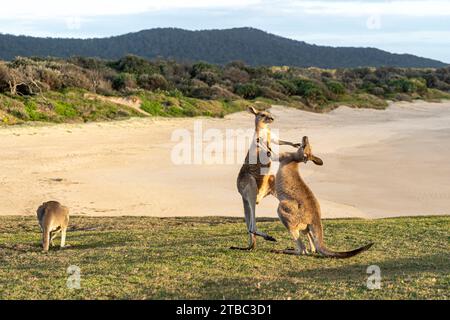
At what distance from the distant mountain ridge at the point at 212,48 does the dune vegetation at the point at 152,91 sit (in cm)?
7404

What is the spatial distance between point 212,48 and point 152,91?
10615 centimetres

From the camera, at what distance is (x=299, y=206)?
948cm

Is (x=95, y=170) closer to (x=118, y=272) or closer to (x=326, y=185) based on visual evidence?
(x=326, y=185)

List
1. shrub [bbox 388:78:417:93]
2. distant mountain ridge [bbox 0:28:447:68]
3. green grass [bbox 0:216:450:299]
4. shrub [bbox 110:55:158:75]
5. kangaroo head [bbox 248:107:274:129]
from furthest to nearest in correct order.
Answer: distant mountain ridge [bbox 0:28:447:68] < shrub [bbox 388:78:417:93] < shrub [bbox 110:55:158:75] < kangaroo head [bbox 248:107:274:129] < green grass [bbox 0:216:450:299]

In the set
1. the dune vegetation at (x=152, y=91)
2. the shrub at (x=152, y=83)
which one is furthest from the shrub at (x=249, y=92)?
the shrub at (x=152, y=83)

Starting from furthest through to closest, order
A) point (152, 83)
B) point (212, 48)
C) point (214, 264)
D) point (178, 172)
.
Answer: point (212, 48) → point (152, 83) → point (178, 172) → point (214, 264)

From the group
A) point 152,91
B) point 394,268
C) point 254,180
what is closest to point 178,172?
point 254,180

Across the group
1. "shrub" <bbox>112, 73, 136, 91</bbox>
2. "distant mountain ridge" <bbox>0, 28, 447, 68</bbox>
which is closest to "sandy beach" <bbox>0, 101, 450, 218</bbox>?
"shrub" <bbox>112, 73, 136, 91</bbox>

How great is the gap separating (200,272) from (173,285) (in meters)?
0.85

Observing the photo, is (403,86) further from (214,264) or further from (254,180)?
(214,264)

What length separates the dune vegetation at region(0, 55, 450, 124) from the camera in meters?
34.7

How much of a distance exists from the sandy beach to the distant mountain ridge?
102365 mm

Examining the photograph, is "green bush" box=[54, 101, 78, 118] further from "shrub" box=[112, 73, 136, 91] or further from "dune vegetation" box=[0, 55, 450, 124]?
"shrub" box=[112, 73, 136, 91]

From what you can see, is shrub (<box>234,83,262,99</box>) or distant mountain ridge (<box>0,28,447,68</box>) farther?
distant mountain ridge (<box>0,28,447,68</box>)
